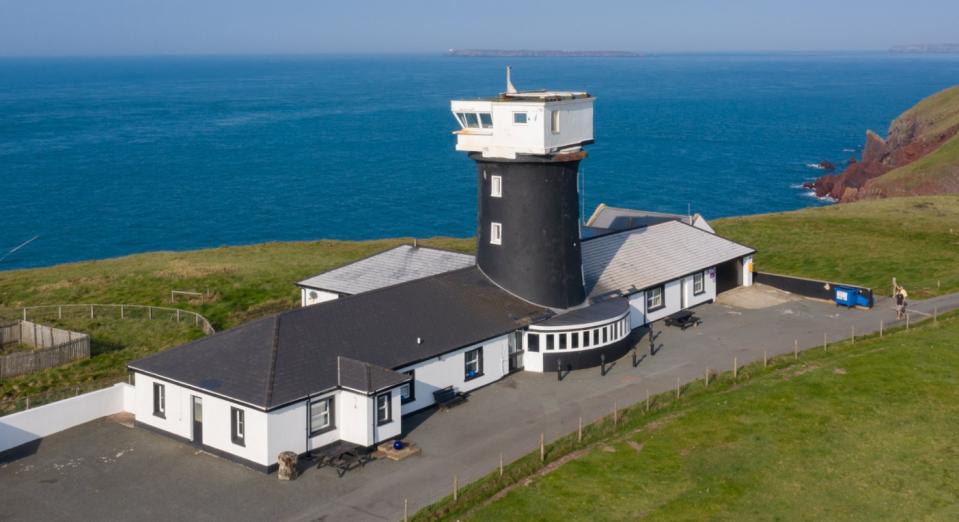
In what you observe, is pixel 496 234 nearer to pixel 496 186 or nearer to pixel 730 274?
pixel 496 186

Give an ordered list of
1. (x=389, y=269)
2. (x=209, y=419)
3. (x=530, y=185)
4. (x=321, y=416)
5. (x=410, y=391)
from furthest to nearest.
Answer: (x=389, y=269) < (x=530, y=185) < (x=410, y=391) < (x=321, y=416) < (x=209, y=419)

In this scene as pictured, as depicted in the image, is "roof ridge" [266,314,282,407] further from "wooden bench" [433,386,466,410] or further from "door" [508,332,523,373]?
"door" [508,332,523,373]

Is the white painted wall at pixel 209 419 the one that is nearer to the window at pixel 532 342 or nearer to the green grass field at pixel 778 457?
the green grass field at pixel 778 457

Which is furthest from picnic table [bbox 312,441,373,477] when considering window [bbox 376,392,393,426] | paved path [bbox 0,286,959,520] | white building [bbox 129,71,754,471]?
window [bbox 376,392,393,426]

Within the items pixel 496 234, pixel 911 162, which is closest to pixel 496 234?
pixel 496 234

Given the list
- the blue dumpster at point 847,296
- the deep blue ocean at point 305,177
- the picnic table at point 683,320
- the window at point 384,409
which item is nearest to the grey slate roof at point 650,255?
the picnic table at point 683,320

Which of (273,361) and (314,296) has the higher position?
(273,361)

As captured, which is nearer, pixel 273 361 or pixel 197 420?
pixel 273 361
